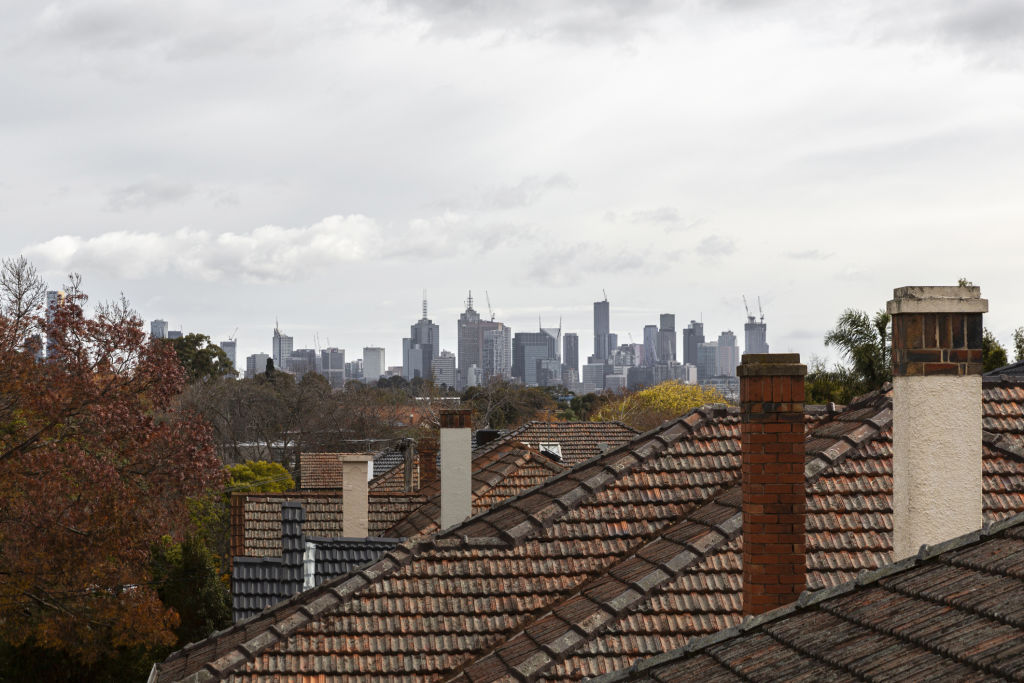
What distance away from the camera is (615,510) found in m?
9.82

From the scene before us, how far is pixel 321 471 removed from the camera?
38.7 meters

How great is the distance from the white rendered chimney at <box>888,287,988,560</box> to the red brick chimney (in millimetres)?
794

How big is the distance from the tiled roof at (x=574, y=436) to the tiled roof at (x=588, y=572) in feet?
59.1

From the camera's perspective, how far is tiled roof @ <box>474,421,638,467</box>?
29.1 meters

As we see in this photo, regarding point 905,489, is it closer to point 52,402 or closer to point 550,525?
point 550,525

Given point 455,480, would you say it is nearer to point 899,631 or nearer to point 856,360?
point 899,631

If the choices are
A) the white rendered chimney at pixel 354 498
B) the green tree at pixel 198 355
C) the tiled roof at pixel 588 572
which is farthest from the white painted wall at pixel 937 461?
the green tree at pixel 198 355

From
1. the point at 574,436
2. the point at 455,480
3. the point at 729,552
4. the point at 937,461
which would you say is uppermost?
the point at 937,461

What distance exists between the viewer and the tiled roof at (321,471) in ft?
116

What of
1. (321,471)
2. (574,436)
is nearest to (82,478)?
(574,436)

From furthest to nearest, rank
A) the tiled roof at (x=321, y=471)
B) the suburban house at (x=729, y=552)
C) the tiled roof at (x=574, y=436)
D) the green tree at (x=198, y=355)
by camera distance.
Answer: the green tree at (x=198, y=355) → the tiled roof at (x=321, y=471) → the tiled roof at (x=574, y=436) → the suburban house at (x=729, y=552)

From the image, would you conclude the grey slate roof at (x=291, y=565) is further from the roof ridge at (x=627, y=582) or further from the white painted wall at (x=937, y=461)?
the white painted wall at (x=937, y=461)

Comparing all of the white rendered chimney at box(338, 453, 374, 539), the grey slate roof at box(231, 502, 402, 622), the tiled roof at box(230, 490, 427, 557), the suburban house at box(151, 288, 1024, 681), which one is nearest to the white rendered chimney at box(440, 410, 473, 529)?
the grey slate roof at box(231, 502, 402, 622)

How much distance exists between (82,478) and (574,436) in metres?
14.8
